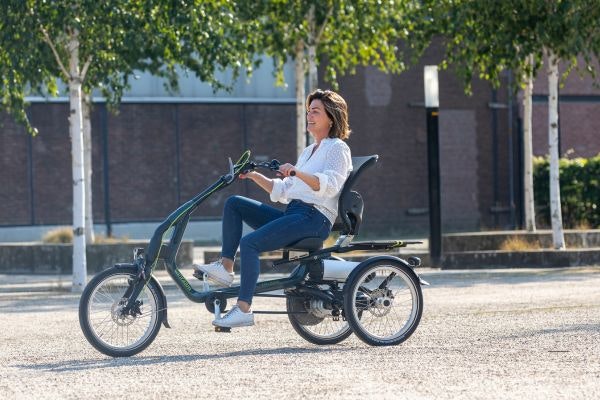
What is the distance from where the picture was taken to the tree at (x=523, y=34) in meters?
19.7

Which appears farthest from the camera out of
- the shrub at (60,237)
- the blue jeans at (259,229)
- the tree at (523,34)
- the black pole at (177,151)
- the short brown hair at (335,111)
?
the black pole at (177,151)

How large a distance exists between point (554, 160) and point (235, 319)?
12.6m

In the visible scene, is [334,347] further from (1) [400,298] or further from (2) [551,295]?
(2) [551,295]

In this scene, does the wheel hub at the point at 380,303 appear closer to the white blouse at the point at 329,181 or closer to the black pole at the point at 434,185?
the white blouse at the point at 329,181

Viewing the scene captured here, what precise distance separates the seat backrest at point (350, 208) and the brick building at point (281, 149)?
25.4 metres

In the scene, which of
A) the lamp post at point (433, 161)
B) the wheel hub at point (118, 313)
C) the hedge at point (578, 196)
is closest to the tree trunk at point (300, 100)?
the lamp post at point (433, 161)

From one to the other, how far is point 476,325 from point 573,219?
58.3 ft

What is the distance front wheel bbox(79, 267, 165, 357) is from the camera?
8.95m

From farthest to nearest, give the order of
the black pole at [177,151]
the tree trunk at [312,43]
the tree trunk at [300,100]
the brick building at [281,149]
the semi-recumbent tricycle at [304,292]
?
the black pole at [177,151]
the brick building at [281,149]
the tree trunk at [300,100]
the tree trunk at [312,43]
the semi-recumbent tricycle at [304,292]

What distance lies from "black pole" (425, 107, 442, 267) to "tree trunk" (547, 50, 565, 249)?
169cm

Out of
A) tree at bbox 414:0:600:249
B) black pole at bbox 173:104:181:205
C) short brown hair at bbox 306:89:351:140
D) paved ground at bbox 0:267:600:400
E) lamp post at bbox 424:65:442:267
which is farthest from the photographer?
black pole at bbox 173:104:181:205

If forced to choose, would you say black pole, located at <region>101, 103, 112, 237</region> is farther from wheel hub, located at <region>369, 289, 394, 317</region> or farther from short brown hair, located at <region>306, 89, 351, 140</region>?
wheel hub, located at <region>369, 289, 394, 317</region>

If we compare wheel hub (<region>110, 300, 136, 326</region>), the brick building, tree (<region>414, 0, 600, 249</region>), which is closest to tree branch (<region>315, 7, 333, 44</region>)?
tree (<region>414, 0, 600, 249</region>)

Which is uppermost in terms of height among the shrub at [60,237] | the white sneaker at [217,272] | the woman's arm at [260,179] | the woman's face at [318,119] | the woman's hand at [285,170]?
the woman's face at [318,119]
